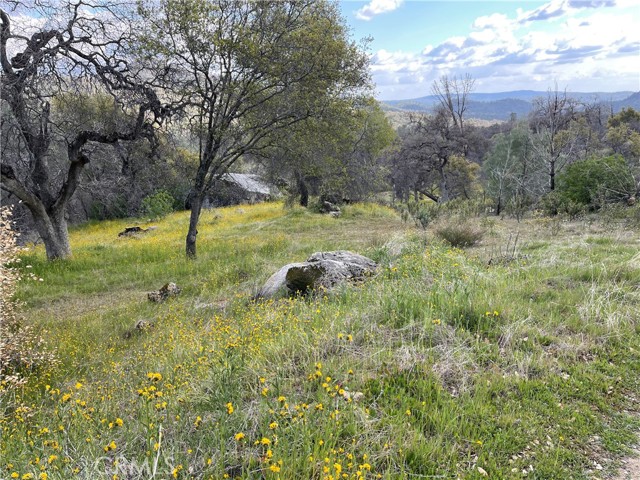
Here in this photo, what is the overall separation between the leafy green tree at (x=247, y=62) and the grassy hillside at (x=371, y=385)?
18.3 ft

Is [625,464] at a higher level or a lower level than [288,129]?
lower

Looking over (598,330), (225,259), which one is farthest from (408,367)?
(225,259)

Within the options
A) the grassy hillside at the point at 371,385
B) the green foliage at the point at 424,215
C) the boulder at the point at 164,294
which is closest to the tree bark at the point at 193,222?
the boulder at the point at 164,294

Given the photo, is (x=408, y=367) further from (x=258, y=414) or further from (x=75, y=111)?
(x=75, y=111)

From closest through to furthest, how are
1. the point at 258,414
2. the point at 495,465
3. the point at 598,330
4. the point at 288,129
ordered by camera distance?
1. the point at 495,465
2. the point at 258,414
3. the point at 598,330
4. the point at 288,129

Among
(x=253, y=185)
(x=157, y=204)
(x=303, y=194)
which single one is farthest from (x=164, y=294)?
(x=253, y=185)

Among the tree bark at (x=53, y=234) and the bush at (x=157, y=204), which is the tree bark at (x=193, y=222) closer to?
the tree bark at (x=53, y=234)

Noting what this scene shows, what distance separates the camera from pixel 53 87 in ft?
31.2

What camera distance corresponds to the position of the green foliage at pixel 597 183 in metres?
12.6

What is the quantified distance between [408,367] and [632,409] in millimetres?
1691

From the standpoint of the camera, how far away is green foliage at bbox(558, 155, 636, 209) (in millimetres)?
12555

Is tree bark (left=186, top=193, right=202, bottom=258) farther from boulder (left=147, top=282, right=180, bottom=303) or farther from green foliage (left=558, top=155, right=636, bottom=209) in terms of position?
green foliage (left=558, top=155, right=636, bottom=209)

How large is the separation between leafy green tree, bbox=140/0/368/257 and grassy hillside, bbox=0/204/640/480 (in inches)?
219

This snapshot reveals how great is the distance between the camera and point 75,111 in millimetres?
10750
